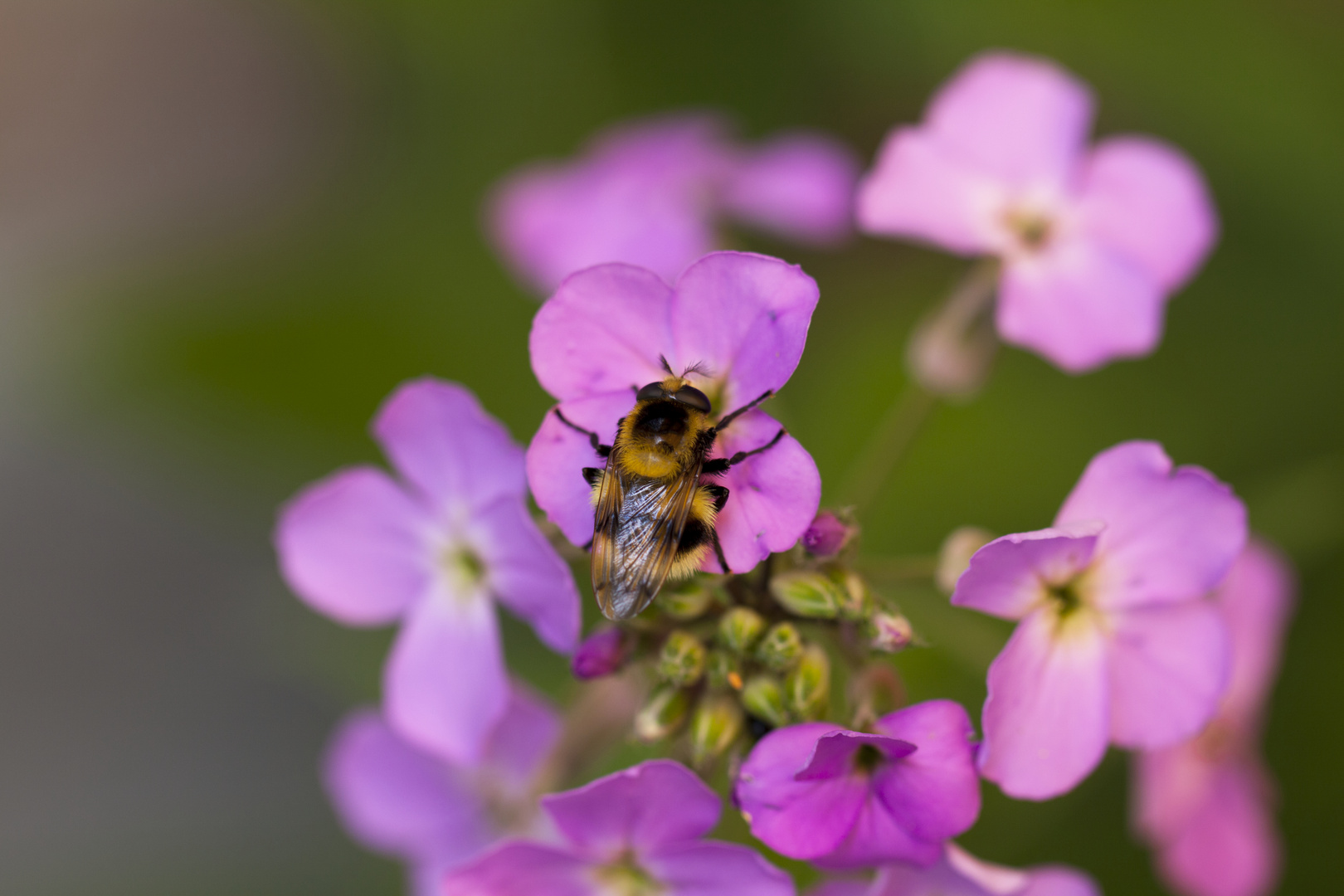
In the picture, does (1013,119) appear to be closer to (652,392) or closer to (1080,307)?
(1080,307)

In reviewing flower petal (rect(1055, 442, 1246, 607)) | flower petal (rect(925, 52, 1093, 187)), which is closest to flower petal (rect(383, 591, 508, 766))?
flower petal (rect(1055, 442, 1246, 607))

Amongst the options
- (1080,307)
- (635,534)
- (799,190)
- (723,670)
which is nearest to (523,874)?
(723,670)

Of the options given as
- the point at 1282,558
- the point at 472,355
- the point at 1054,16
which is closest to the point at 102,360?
the point at 472,355

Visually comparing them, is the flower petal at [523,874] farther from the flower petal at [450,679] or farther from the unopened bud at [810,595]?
the unopened bud at [810,595]

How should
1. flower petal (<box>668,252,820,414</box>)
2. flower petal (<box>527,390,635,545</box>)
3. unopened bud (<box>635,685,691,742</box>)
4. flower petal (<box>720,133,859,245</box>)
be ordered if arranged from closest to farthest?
flower petal (<box>668,252,820,414</box>) → flower petal (<box>527,390,635,545</box>) → unopened bud (<box>635,685,691,742</box>) → flower petal (<box>720,133,859,245</box>)

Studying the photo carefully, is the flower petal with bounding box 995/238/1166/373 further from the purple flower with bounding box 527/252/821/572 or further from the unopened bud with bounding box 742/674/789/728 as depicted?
the unopened bud with bounding box 742/674/789/728
